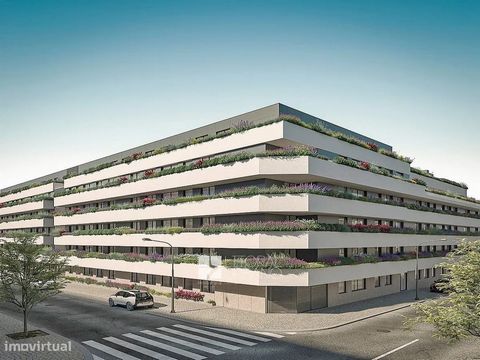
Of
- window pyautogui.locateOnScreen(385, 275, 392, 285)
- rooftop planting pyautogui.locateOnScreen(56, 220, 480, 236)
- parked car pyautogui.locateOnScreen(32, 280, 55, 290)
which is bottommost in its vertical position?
window pyautogui.locateOnScreen(385, 275, 392, 285)

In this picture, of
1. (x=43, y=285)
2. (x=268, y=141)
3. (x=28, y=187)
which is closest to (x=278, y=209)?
(x=268, y=141)

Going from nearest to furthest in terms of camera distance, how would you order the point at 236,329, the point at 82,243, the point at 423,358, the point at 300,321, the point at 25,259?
the point at 423,358, the point at 25,259, the point at 236,329, the point at 300,321, the point at 82,243

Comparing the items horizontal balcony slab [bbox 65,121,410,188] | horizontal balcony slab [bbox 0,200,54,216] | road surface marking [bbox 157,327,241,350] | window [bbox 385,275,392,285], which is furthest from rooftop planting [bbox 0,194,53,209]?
window [bbox 385,275,392,285]

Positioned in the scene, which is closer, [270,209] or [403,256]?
[270,209]

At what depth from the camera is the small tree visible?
22891 millimetres

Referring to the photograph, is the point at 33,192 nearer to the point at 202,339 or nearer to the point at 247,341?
the point at 202,339

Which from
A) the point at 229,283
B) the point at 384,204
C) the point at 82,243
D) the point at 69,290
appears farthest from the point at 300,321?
the point at 82,243

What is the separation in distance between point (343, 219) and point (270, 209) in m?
8.58

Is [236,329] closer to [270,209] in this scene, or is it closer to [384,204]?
[270,209]

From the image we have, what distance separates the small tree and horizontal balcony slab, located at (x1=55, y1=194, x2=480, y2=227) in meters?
12.8

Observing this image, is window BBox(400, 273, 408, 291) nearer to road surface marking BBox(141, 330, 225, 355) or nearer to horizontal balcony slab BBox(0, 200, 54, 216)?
road surface marking BBox(141, 330, 225, 355)

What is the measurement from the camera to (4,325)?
25750 mm

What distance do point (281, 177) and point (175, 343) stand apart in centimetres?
1485

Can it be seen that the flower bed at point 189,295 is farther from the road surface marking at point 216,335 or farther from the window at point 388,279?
the window at point 388,279
